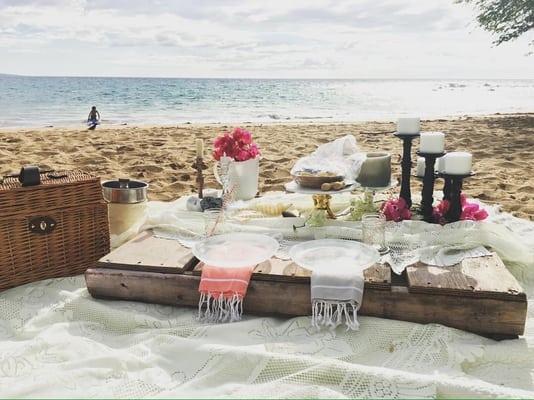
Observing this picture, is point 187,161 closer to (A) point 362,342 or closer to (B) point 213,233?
(B) point 213,233

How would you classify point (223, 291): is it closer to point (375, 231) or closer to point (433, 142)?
point (375, 231)

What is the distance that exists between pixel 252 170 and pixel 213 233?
75cm

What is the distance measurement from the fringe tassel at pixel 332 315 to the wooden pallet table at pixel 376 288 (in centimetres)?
7

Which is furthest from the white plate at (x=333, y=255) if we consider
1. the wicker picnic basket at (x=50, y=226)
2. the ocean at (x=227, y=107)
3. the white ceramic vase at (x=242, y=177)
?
the ocean at (x=227, y=107)

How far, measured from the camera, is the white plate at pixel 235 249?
222 cm

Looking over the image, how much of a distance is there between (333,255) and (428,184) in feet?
2.71

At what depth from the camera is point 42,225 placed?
2686 mm

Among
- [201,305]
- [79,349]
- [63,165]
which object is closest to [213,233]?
[201,305]

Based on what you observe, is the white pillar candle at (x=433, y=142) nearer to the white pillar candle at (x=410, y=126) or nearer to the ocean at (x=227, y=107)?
the white pillar candle at (x=410, y=126)

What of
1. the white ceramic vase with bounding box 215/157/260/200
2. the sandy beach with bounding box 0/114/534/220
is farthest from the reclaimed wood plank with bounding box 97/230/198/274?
the sandy beach with bounding box 0/114/534/220

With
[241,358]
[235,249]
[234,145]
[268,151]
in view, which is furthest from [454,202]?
[268,151]

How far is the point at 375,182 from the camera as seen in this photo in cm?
281

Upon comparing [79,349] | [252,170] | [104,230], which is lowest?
[79,349]

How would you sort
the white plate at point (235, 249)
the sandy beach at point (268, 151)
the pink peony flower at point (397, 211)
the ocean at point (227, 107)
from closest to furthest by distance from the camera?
the white plate at point (235, 249), the pink peony flower at point (397, 211), the sandy beach at point (268, 151), the ocean at point (227, 107)
